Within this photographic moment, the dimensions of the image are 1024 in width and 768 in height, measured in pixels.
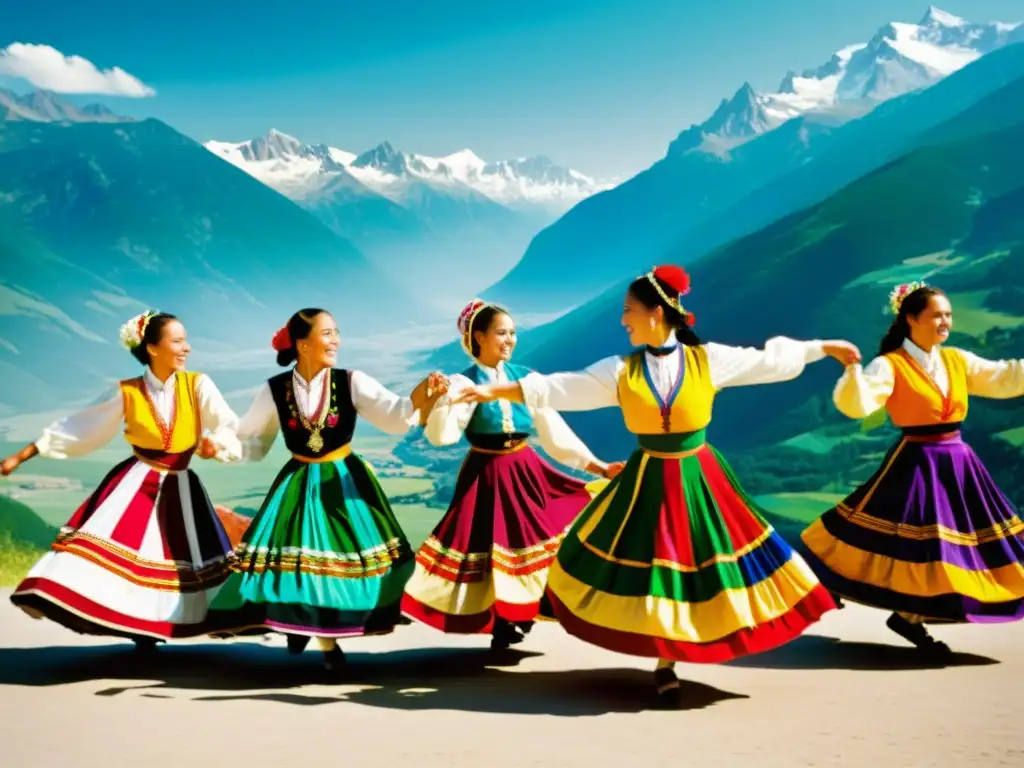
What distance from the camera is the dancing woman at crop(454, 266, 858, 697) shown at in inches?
152

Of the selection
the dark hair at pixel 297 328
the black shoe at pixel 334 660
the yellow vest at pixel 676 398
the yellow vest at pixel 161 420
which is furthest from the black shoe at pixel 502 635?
the yellow vest at pixel 161 420

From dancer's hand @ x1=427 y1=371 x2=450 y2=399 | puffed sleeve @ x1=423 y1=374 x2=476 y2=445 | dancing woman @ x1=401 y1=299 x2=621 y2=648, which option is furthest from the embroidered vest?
dancer's hand @ x1=427 y1=371 x2=450 y2=399

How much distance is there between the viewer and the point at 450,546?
184 inches

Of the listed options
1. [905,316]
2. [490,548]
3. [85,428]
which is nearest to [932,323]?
[905,316]

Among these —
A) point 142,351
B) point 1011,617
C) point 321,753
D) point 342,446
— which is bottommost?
point 321,753

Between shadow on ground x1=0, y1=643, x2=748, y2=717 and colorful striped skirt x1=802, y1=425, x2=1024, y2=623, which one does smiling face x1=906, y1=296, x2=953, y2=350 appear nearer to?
colorful striped skirt x1=802, y1=425, x2=1024, y2=623

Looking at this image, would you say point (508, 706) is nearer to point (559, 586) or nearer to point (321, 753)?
point (559, 586)

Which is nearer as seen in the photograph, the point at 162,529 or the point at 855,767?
the point at 855,767

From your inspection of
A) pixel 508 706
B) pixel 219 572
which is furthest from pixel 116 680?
pixel 508 706

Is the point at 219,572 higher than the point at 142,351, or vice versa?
the point at 142,351

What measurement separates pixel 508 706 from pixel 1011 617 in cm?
214

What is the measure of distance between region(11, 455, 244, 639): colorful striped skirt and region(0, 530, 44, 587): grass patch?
3812 millimetres

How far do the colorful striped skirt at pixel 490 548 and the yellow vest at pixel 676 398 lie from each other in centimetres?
85

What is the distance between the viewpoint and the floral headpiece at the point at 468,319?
4.97 metres
